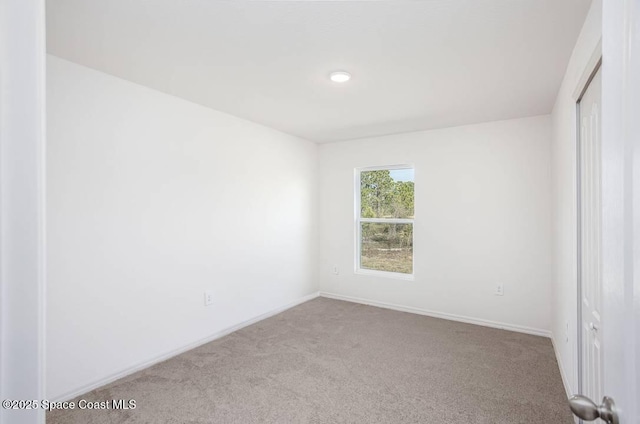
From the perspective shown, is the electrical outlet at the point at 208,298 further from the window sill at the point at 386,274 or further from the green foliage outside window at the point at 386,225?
the green foliage outside window at the point at 386,225

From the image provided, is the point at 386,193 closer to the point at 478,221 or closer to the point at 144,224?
the point at 478,221

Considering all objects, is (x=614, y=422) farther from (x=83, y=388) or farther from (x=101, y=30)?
(x=83, y=388)

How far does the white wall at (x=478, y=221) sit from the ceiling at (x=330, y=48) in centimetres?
63

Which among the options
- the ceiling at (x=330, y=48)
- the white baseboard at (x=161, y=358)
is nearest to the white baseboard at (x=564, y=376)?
the ceiling at (x=330, y=48)

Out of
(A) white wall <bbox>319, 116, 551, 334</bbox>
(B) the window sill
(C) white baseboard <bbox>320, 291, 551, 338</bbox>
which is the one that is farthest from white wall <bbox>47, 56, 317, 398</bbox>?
(A) white wall <bbox>319, 116, 551, 334</bbox>

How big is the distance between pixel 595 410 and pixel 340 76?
91.0 inches

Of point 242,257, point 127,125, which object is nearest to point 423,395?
point 242,257

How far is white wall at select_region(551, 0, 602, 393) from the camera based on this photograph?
1.74 meters

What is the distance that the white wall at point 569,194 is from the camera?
68.6 inches

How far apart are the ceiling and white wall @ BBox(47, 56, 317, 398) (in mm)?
338

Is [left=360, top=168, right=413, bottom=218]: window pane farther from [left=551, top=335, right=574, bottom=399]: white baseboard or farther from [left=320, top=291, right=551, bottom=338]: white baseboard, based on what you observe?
[left=551, top=335, right=574, bottom=399]: white baseboard

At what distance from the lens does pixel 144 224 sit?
8.91 ft

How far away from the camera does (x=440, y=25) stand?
5.83ft

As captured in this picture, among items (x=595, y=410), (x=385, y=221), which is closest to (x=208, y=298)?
(x=385, y=221)
